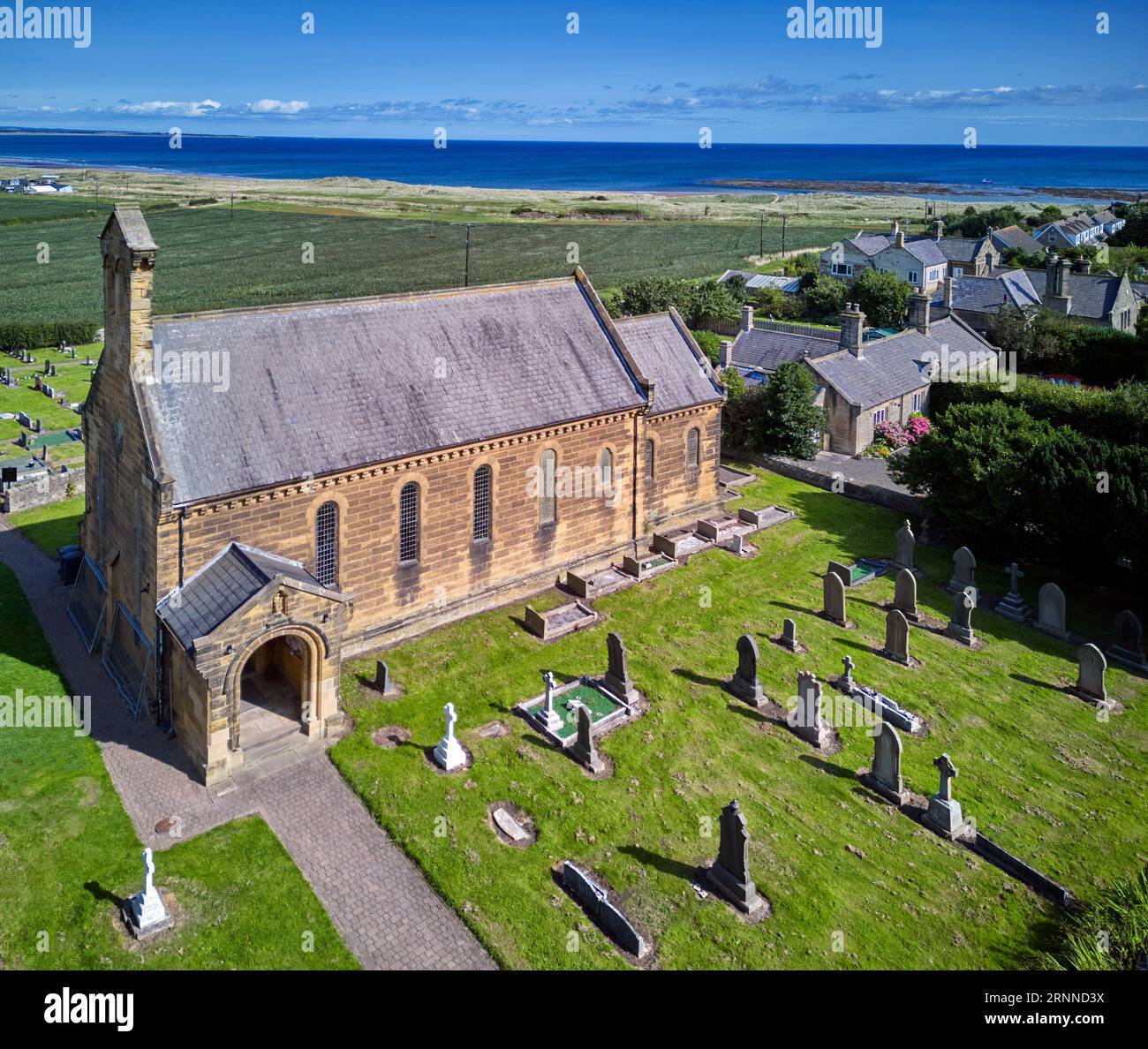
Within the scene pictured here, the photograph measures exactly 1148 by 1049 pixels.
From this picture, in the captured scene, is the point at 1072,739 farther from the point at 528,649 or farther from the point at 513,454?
the point at 513,454

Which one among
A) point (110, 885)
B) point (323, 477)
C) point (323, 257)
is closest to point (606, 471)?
point (323, 477)

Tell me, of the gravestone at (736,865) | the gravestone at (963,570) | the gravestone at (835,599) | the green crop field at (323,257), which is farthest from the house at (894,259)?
the gravestone at (736,865)

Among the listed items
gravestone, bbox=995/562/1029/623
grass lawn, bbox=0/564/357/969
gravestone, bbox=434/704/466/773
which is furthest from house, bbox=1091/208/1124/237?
grass lawn, bbox=0/564/357/969

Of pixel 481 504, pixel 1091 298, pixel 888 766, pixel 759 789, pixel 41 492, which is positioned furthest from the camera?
pixel 1091 298

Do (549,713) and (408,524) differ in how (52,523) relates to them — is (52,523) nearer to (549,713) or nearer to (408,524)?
(408,524)

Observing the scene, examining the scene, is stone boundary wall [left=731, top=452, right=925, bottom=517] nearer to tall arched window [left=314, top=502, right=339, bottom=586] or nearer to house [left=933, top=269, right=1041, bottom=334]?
tall arched window [left=314, top=502, right=339, bottom=586]

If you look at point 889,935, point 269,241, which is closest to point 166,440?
point 889,935

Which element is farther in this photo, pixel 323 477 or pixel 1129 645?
pixel 1129 645
